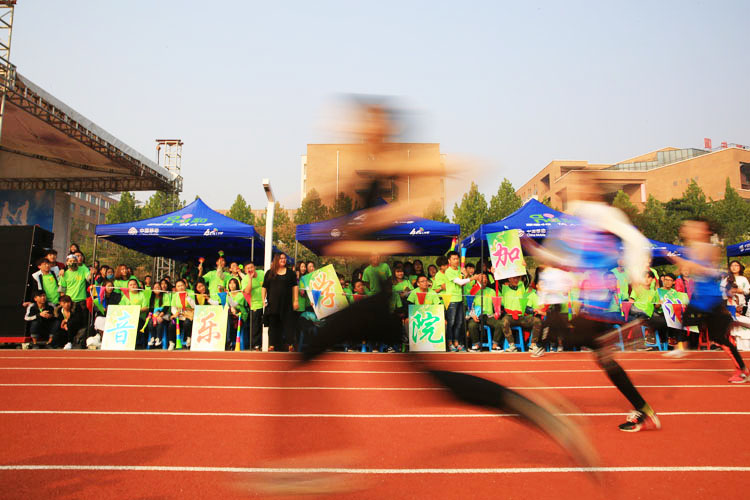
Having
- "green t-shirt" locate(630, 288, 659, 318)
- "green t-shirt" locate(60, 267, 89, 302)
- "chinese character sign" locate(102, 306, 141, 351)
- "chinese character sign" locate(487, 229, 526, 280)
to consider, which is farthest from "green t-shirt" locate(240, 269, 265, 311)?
"green t-shirt" locate(630, 288, 659, 318)

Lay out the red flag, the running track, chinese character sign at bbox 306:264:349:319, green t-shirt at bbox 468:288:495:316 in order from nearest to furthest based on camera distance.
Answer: the running track
chinese character sign at bbox 306:264:349:319
the red flag
green t-shirt at bbox 468:288:495:316

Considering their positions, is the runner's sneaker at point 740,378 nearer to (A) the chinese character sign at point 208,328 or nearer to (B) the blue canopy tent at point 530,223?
(B) the blue canopy tent at point 530,223

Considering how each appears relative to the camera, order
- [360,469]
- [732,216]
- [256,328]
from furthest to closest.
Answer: [732,216] < [256,328] < [360,469]

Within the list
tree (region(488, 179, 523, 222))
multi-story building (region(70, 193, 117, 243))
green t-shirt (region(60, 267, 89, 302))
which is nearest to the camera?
green t-shirt (region(60, 267, 89, 302))

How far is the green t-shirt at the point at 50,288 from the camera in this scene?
1159 centimetres

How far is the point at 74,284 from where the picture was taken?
11.8 m

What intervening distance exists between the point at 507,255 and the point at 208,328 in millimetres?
6756

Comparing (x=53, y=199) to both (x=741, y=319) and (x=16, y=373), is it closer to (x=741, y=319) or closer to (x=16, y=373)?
(x=16, y=373)

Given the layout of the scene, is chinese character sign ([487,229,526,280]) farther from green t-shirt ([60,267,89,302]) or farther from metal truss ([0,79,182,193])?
metal truss ([0,79,182,193])

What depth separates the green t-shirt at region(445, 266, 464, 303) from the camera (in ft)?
35.7

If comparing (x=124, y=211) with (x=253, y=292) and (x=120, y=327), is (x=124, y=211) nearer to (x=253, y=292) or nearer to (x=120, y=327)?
(x=120, y=327)

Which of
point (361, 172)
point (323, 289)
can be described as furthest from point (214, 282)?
point (361, 172)

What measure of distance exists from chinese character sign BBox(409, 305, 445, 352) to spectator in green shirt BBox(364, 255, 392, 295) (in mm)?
8057

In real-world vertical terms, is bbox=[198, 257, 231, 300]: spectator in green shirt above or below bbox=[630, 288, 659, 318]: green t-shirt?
above
